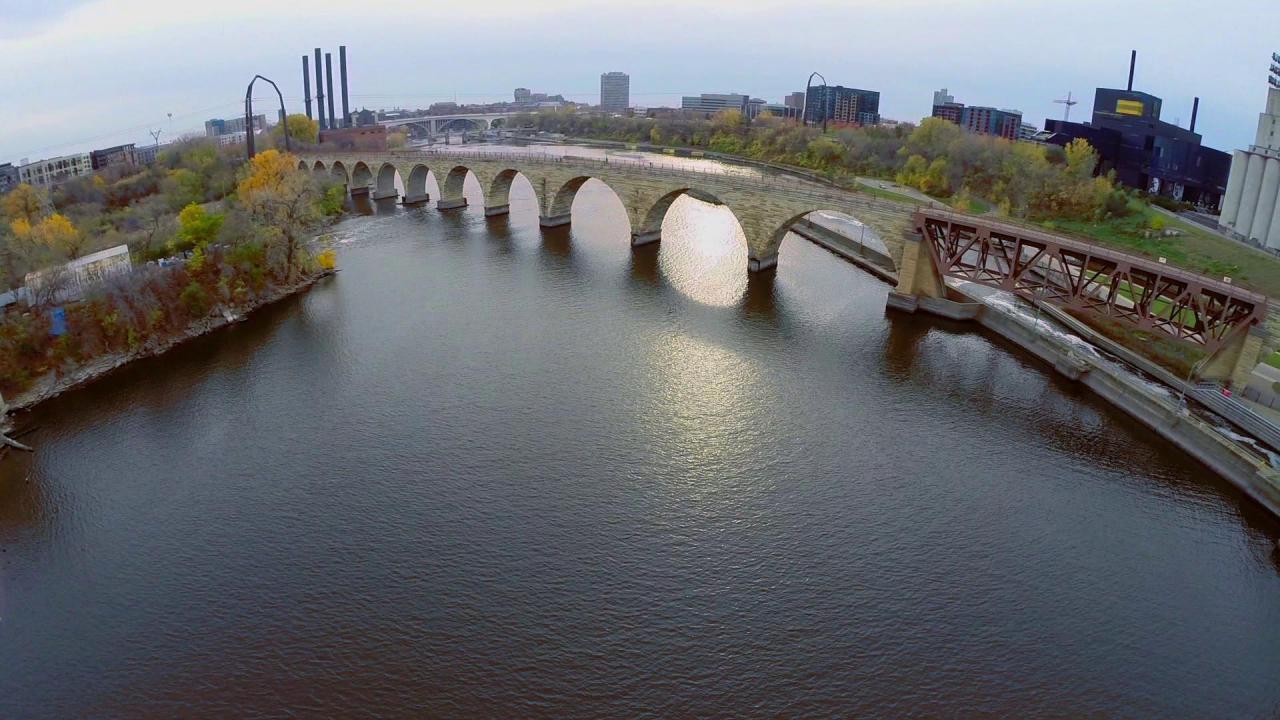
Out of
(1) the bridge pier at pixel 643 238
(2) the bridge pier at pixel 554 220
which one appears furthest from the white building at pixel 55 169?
(1) the bridge pier at pixel 643 238

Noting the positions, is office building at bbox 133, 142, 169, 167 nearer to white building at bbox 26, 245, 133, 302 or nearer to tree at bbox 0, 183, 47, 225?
tree at bbox 0, 183, 47, 225

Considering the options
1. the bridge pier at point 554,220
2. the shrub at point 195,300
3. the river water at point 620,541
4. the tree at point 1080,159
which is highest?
the tree at point 1080,159

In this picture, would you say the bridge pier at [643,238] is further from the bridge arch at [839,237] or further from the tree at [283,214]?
the tree at [283,214]

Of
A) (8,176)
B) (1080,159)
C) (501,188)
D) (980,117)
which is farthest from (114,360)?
(980,117)

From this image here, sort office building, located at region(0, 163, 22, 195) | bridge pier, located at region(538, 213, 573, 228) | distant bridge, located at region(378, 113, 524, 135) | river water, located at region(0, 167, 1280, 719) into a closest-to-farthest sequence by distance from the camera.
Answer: river water, located at region(0, 167, 1280, 719)
bridge pier, located at region(538, 213, 573, 228)
office building, located at region(0, 163, 22, 195)
distant bridge, located at region(378, 113, 524, 135)

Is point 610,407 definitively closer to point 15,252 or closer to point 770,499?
point 770,499

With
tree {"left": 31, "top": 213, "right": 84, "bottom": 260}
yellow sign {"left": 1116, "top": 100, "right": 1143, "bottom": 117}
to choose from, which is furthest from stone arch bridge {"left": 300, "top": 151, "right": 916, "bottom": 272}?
yellow sign {"left": 1116, "top": 100, "right": 1143, "bottom": 117}
